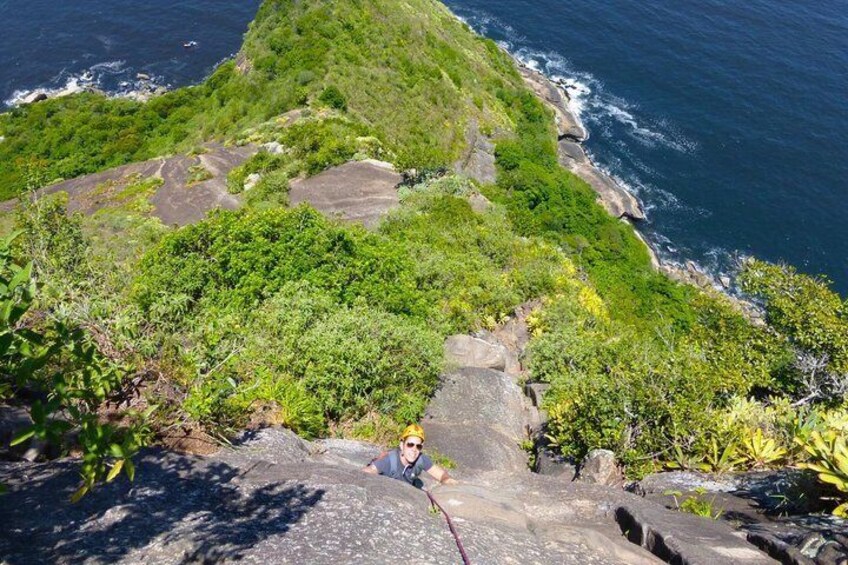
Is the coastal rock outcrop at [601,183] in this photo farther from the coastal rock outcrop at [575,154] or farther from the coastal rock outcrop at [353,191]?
the coastal rock outcrop at [353,191]

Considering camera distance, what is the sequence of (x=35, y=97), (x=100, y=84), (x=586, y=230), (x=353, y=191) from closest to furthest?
(x=353, y=191)
(x=586, y=230)
(x=35, y=97)
(x=100, y=84)

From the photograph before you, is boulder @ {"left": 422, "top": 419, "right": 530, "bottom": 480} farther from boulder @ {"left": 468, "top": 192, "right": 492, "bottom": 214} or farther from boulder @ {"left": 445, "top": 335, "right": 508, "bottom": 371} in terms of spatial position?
boulder @ {"left": 468, "top": 192, "right": 492, "bottom": 214}

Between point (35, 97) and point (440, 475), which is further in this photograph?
point (35, 97)

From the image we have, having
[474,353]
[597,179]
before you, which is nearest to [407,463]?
[474,353]

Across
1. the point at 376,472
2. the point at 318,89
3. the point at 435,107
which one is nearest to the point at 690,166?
the point at 435,107

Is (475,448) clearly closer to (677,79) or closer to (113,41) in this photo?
(677,79)

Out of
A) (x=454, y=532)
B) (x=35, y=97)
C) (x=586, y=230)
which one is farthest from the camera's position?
(x=35, y=97)

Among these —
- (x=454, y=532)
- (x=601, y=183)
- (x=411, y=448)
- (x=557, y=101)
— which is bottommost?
(x=601, y=183)

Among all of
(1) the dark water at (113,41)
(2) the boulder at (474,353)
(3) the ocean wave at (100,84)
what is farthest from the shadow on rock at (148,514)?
(1) the dark water at (113,41)
